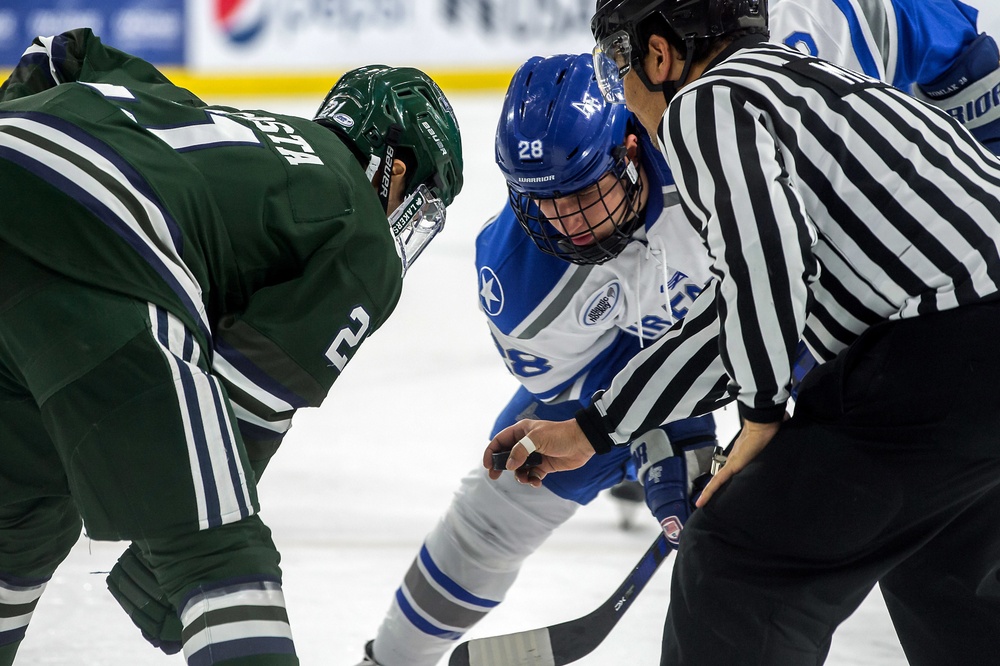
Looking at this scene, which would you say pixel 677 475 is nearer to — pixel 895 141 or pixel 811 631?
pixel 811 631

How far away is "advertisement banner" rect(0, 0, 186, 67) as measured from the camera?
640cm

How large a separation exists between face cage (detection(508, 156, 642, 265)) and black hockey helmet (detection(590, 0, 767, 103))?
1.33 feet

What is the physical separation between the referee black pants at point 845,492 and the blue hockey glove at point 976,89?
1173 mm

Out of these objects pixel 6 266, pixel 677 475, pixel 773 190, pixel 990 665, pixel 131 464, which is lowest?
pixel 677 475

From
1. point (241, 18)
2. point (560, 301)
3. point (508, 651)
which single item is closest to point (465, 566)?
point (508, 651)

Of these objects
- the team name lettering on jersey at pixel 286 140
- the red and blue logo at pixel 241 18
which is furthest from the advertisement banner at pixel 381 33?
the team name lettering on jersey at pixel 286 140

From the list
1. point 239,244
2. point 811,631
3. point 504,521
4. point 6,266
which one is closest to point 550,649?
point 504,521

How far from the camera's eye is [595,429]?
4.74 ft

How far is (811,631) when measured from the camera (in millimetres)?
1236

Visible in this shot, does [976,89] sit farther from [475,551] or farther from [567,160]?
[475,551]

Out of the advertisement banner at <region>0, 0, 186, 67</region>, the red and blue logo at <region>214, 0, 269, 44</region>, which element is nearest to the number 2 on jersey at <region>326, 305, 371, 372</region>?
the red and blue logo at <region>214, 0, 269, 44</region>

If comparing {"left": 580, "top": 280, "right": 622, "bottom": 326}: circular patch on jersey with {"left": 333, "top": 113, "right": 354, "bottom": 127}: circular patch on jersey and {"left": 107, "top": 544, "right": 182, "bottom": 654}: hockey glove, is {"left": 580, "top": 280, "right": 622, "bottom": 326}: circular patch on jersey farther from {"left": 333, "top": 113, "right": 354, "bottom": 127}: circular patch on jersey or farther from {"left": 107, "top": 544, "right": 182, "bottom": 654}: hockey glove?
{"left": 107, "top": 544, "right": 182, "bottom": 654}: hockey glove

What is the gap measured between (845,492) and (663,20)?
0.65 m

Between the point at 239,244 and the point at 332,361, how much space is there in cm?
18
